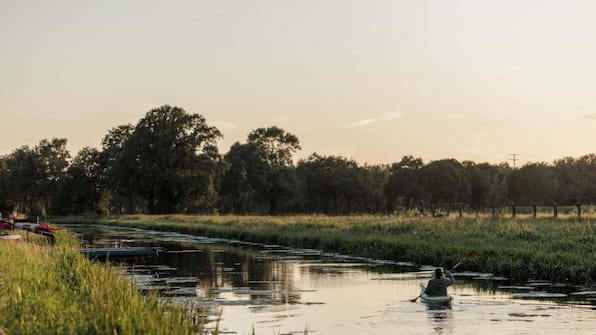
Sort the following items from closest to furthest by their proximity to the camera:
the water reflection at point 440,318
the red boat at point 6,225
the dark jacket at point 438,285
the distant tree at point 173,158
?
the water reflection at point 440,318
the dark jacket at point 438,285
the red boat at point 6,225
the distant tree at point 173,158

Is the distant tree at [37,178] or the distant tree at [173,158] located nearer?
the distant tree at [173,158]

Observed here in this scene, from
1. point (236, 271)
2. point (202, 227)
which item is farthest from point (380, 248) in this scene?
point (202, 227)

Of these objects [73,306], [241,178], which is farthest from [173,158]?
[73,306]

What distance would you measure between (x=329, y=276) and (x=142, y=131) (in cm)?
8838

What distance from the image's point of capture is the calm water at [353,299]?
758 inches

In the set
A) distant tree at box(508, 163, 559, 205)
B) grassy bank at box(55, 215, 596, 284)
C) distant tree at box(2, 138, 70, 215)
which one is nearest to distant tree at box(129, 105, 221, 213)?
distant tree at box(2, 138, 70, 215)

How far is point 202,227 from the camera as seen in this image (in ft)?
228

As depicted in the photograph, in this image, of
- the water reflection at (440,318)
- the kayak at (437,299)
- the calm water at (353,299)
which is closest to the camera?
the water reflection at (440,318)

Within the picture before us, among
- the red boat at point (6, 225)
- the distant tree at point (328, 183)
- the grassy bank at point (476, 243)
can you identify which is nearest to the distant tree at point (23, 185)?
the distant tree at point (328, 183)

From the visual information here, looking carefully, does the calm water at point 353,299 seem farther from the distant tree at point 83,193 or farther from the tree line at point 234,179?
the distant tree at point 83,193

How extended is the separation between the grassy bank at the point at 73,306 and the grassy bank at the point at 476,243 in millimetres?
14795

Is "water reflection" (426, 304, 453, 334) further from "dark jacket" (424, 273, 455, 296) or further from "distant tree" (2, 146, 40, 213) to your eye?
"distant tree" (2, 146, 40, 213)

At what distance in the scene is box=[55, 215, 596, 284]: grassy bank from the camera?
1107 inches

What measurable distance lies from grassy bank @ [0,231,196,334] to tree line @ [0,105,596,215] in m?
88.5
